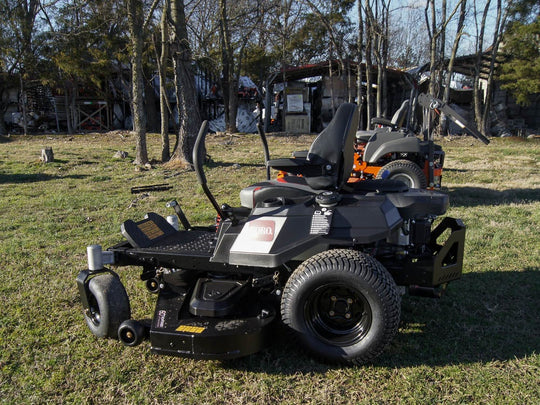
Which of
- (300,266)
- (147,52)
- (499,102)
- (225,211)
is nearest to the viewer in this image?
(300,266)

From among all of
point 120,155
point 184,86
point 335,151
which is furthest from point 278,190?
point 120,155

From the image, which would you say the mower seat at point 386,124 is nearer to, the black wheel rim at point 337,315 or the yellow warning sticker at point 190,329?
the black wheel rim at point 337,315

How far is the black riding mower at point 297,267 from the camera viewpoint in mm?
2861

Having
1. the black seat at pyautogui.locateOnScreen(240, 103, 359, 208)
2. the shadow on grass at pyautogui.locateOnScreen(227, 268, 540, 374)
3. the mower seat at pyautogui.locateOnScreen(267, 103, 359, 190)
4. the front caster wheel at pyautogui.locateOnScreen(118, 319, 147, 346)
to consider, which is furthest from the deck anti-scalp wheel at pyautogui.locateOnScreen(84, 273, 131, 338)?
the mower seat at pyautogui.locateOnScreen(267, 103, 359, 190)

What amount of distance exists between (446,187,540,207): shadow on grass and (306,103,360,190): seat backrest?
4927 mm

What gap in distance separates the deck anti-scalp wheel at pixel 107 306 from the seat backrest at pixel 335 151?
1.63m

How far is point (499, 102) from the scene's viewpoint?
24.4 meters

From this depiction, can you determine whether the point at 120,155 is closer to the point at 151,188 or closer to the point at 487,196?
the point at 151,188

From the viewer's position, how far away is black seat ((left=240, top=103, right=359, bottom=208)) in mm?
3455

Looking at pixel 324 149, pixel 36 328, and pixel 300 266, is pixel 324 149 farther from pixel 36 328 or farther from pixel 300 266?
pixel 36 328

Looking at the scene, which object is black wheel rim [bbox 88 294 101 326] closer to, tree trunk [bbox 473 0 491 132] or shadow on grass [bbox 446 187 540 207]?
shadow on grass [bbox 446 187 540 207]

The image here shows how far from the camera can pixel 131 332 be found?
3166 millimetres

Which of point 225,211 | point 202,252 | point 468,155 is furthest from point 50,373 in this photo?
point 468,155

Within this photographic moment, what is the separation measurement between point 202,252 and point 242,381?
3.19 feet
